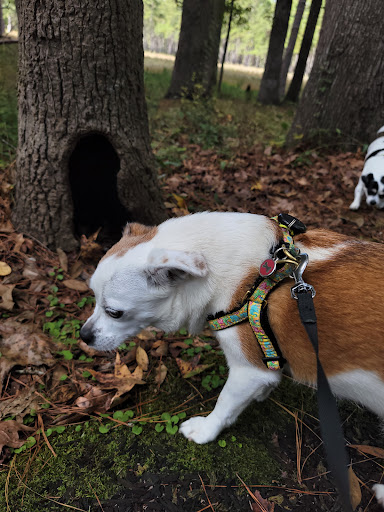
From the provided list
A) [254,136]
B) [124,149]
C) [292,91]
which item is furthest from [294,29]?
[124,149]

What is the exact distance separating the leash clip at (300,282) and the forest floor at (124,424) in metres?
1.21

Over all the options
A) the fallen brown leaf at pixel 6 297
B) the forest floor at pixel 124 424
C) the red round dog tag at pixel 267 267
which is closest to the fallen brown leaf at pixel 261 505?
the forest floor at pixel 124 424

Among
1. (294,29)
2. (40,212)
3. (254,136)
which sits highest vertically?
(294,29)

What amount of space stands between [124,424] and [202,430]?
54cm

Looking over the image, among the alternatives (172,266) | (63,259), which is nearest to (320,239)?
(172,266)

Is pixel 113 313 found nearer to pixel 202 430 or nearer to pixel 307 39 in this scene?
pixel 202 430

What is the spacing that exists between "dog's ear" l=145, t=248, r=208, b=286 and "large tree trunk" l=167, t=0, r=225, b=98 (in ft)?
30.8

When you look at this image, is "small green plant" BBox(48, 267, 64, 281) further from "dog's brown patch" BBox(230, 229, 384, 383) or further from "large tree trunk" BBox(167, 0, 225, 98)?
"large tree trunk" BBox(167, 0, 225, 98)

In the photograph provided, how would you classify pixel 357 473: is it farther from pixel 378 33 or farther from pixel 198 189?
pixel 378 33

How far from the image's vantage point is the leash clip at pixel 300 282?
1.70 m

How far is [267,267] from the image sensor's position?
179 cm

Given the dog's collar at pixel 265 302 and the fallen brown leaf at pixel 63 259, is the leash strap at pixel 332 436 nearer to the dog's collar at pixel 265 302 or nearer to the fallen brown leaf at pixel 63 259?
the dog's collar at pixel 265 302

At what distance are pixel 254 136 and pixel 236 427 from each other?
23.2 ft

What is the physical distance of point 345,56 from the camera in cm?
582
